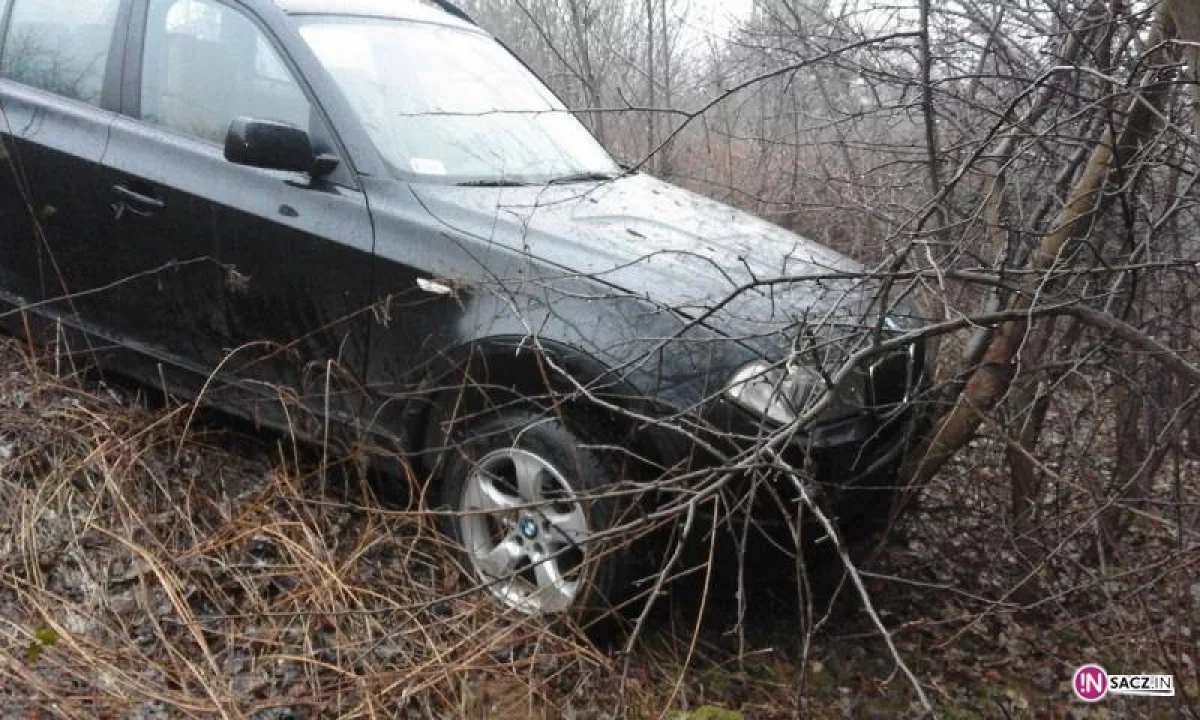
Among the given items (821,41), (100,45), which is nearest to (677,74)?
(821,41)

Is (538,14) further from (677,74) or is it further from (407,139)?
(407,139)

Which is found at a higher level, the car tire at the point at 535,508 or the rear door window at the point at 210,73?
the rear door window at the point at 210,73

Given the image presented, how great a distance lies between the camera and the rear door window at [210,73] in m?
3.54

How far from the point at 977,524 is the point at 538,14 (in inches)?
272

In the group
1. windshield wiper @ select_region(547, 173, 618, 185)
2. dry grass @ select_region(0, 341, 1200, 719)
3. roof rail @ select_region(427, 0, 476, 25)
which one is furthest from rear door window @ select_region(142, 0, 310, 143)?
roof rail @ select_region(427, 0, 476, 25)

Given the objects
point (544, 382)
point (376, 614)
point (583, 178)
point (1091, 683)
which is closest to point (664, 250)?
point (544, 382)

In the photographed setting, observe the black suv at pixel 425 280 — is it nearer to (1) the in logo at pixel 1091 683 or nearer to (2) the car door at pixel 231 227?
(2) the car door at pixel 231 227

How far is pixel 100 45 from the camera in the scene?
12.7ft

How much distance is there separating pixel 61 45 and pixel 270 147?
133 cm

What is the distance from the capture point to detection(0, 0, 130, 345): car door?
3736mm

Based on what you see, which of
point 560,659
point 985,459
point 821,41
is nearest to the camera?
point 560,659

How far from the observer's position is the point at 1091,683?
117 inches

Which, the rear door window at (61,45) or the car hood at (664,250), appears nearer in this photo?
the car hood at (664,250)

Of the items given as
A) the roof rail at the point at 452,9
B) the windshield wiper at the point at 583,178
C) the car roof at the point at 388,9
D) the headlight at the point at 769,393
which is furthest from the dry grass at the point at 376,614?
the roof rail at the point at 452,9
